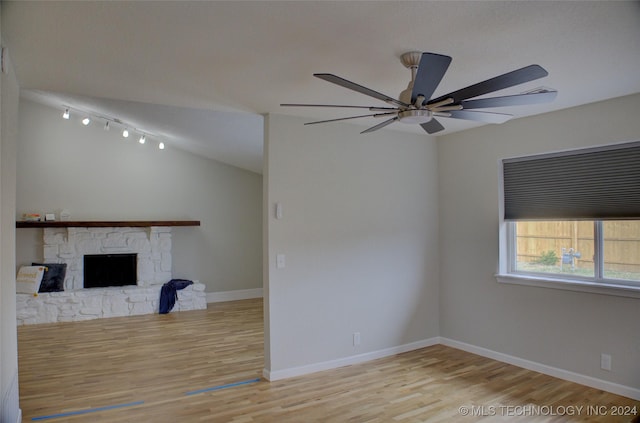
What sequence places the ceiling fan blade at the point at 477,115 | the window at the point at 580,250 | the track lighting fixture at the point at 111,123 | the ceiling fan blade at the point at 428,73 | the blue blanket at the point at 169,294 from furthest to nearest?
1. the blue blanket at the point at 169,294
2. the track lighting fixture at the point at 111,123
3. the window at the point at 580,250
4. the ceiling fan blade at the point at 477,115
5. the ceiling fan blade at the point at 428,73

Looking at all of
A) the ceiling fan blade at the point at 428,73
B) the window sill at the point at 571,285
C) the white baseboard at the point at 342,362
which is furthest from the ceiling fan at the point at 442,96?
the white baseboard at the point at 342,362

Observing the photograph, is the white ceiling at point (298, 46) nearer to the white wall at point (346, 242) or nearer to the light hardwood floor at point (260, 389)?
the white wall at point (346, 242)

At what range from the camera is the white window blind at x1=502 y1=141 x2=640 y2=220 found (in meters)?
3.33

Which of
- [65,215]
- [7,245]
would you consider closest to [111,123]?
[65,215]

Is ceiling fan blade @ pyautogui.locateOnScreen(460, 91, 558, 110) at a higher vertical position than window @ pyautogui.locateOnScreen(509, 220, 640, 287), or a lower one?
higher

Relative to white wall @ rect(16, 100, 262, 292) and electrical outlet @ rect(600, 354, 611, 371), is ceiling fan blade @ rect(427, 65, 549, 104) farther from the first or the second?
white wall @ rect(16, 100, 262, 292)

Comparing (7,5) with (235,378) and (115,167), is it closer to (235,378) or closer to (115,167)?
(235,378)

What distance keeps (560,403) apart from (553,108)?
8.26ft

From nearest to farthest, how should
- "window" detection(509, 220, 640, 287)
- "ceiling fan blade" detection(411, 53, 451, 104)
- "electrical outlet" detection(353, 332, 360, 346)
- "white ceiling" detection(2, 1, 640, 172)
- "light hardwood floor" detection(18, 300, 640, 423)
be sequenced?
"ceiling fan blade" detection(411, 53, 451, 104) < "white ceiling" detection(2, 1, 640, 172) < "light hardwood floor" detection(18, 300, 640, 423) < "window" detection(509, 220, 640, 287) < "electrical outlet" detection(353, 332, 360, 346)

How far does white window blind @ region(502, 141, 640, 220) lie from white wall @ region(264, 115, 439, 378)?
3.28ft

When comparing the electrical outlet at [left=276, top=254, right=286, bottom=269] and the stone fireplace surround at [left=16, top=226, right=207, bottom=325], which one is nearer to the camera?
the electrical outlet at [left=276, top=254, right=286, bottom=269]

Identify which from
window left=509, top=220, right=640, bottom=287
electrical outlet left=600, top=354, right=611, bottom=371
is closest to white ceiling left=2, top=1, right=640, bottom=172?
window left=509, top=220, right=640, bottom=287

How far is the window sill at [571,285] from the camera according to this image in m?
3.27

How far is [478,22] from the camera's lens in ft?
6.64
